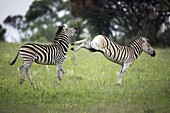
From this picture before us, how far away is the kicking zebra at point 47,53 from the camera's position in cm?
1195

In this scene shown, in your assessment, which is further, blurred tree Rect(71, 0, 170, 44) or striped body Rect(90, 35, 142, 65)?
blurred tree Rect(71, 0, 170, 44)

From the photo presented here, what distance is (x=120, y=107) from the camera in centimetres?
1084

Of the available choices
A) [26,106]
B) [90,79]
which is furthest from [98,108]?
[90,79]

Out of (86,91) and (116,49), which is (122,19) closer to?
(116,49)

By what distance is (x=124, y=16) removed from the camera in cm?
3512

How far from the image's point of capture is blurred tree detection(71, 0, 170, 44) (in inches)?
1273

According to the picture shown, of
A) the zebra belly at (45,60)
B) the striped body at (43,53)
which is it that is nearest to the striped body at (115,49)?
the striped body at (43,53)

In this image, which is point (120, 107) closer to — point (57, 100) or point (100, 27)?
point (57, 100)

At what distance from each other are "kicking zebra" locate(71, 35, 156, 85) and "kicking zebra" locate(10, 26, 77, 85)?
571 millimetres

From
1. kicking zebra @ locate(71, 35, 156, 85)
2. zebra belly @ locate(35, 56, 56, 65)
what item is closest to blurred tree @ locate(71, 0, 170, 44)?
kicking zebra @ locate(71, 35, 156, 85)

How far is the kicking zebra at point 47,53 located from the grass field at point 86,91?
1.90 ft

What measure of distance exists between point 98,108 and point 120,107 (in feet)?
1.95

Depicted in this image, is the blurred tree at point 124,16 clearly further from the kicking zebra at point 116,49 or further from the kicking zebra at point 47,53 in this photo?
the kicking zebra at point 47,53

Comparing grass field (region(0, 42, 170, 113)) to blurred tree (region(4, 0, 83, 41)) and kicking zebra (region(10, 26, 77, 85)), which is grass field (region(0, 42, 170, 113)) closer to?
kicking zebra (region(10, 26, 77, 85))
